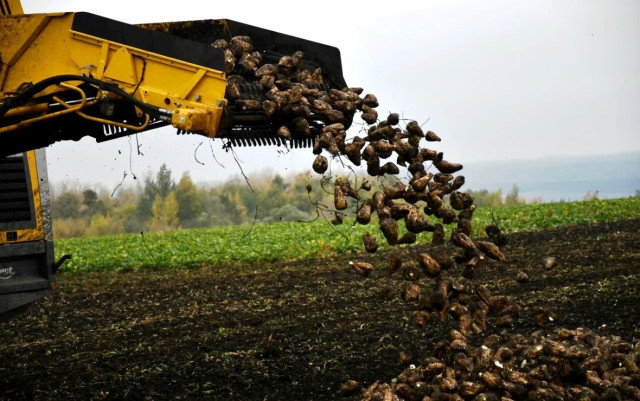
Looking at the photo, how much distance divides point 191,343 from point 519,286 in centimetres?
405

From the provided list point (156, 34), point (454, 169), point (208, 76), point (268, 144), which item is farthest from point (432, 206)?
point (156, 34)

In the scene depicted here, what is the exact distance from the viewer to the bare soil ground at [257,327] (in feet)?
20.3

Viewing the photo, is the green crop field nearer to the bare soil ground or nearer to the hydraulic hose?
the bare soil ground

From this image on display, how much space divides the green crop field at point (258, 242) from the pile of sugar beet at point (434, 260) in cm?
596

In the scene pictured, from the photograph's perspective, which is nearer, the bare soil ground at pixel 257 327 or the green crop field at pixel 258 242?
the bare soil ground at pixel 257 327

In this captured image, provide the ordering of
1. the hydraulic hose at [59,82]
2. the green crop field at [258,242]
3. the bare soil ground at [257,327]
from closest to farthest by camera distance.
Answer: the hydraulic hose at [59,82] < the bare soil ground at [257,327] < the green crop field at [258,242]

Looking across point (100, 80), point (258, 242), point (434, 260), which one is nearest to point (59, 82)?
point (100, 80)

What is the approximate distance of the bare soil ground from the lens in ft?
20.3

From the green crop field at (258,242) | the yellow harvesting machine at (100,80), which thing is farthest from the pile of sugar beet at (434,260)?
the green crop field at (258,242)

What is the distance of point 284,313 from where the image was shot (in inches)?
337

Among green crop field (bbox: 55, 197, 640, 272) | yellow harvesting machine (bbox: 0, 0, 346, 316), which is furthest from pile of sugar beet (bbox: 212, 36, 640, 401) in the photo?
green crop field (bbox: 55, 197, 640, 272)

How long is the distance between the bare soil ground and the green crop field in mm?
1921

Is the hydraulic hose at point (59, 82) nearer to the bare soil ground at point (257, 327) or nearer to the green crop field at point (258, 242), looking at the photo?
the bare soil ground at point (257, 327)

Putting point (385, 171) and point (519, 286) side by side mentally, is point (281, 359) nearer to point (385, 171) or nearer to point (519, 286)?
point (385, 171)
